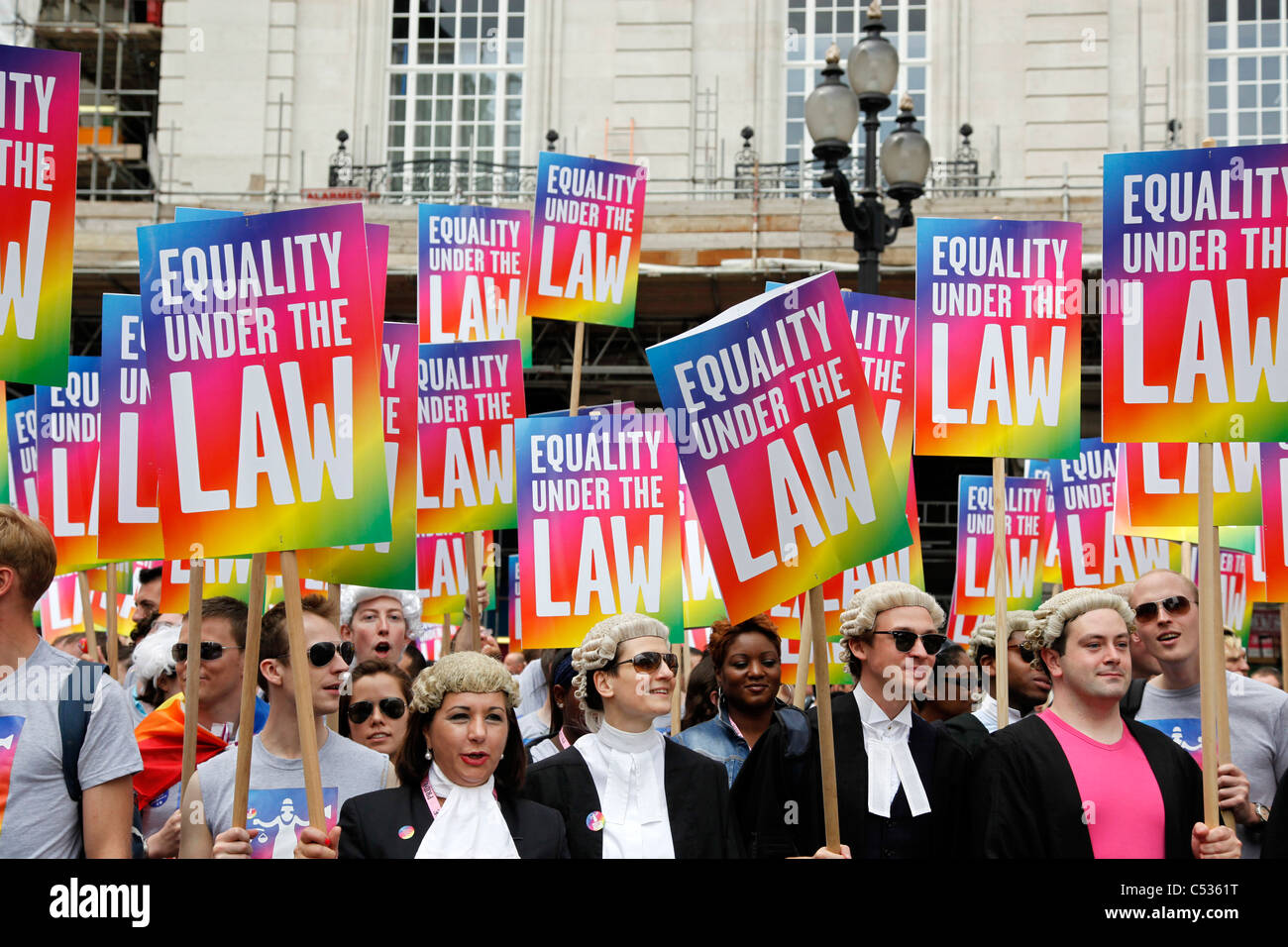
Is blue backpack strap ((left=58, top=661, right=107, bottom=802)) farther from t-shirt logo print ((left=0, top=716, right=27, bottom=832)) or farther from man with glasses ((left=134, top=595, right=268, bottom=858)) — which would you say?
man with glasses ((left=134, top=595, right=268, bottom=858))

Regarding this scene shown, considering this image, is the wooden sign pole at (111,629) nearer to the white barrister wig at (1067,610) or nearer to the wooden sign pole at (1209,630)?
the white barrister wig at (1067,610)

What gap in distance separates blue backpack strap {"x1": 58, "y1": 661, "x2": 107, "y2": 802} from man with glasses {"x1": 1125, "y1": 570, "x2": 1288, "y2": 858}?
3.30 metres

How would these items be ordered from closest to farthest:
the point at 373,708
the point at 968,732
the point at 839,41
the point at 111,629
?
the point at 968,732
the point at 373,708
the point at 111,629
the point at 839,41

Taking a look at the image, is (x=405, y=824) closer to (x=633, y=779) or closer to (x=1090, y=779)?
(x=633, y=779)

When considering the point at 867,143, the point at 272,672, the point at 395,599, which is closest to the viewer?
the point at 272,672

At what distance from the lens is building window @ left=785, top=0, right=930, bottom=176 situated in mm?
22906

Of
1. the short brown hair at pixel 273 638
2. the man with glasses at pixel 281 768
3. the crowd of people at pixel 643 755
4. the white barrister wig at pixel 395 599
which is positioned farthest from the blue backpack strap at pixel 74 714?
the white barrister wig at pixel 395 599

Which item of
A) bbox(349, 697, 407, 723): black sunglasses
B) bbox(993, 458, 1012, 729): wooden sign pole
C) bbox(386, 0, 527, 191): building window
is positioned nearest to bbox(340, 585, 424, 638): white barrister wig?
bbox(349, 697, 407, 723): black sunglasses

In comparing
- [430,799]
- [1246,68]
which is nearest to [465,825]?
[430,799]

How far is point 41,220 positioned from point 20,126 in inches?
11.9

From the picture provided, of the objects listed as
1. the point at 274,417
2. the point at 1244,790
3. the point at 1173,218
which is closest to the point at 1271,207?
the point at 1173,218

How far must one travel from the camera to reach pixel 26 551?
3848 mm

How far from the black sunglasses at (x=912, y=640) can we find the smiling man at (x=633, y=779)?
2.17ft

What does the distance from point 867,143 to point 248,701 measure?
26.3 feet
